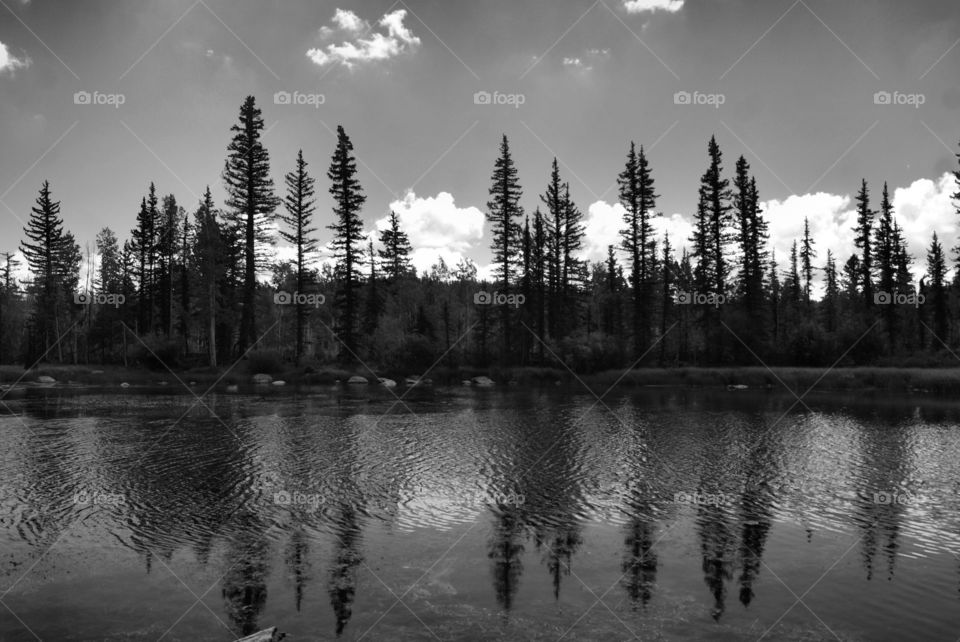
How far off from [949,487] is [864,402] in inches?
797

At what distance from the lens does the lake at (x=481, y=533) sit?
7387 millimetres

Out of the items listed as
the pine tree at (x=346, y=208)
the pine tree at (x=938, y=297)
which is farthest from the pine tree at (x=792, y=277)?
the pine tree at (x=346, y=208)

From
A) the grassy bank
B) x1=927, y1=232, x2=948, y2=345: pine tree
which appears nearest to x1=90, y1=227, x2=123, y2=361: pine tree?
the grassy bank

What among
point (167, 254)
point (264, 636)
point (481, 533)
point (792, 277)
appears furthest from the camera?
point (792, 277)

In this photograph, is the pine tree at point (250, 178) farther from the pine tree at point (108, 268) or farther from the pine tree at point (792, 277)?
the pine tree at point (792, 277)

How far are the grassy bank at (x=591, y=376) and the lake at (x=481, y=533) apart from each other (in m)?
19.0

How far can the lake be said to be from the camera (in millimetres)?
7387

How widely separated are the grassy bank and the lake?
747 inches

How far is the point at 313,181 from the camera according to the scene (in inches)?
2124

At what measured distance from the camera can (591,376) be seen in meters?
49.6

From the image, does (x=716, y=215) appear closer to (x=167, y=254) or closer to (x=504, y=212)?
(x=504, y=212)

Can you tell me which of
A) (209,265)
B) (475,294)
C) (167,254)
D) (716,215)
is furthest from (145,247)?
(716,215)

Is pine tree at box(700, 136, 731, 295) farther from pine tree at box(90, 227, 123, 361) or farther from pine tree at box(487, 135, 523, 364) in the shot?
pine tree at box(90, 227, 123, 361)

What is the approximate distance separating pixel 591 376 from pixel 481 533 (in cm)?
3987
